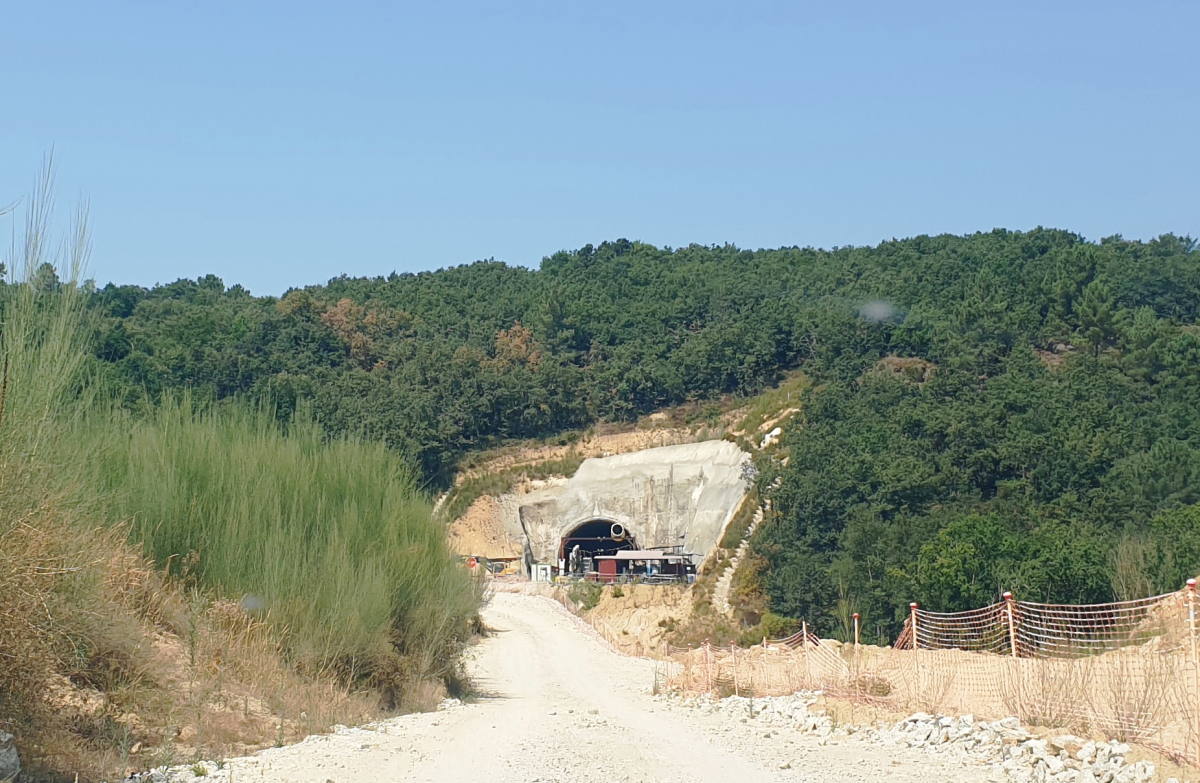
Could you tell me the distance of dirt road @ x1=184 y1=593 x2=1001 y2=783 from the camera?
1068 centimetres

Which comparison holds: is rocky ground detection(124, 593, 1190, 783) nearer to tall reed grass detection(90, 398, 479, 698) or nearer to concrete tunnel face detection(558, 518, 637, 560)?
tall reed grass detection(90, 398, 479, 698)

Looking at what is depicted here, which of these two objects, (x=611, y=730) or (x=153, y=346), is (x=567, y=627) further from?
(x=153, y=346)

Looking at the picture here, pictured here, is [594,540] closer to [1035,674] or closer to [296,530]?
[296,530]

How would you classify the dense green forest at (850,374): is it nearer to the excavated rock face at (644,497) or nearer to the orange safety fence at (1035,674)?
the excavated rock face at (644,497)

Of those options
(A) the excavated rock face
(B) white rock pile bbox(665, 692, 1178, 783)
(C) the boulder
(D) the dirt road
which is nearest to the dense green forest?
(C) the boulder

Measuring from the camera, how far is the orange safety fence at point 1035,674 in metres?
10.6

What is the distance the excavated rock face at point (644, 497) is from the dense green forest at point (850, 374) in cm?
714

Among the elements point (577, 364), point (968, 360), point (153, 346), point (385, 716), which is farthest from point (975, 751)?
point (577, 364)

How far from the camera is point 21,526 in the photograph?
8.58 m

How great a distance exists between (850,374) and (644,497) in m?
13.3

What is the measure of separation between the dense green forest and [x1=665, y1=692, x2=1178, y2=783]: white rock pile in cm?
945

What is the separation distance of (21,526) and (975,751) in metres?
8.97

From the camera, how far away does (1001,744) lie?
11430mm

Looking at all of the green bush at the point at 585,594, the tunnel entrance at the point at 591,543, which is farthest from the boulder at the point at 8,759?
the tunnel entrance at the point at 591,543
